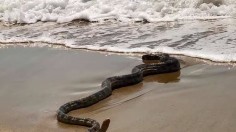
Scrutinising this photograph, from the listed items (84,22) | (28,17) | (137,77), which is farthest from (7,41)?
(137,77)

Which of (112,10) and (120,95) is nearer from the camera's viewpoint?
(120,95)

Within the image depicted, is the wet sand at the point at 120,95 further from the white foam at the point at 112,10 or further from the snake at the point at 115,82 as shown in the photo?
the white foam at the point at 112,10

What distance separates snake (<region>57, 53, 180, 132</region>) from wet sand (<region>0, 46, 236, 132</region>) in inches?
4.2

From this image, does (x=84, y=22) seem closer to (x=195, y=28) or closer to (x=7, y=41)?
(x=7, y=41)

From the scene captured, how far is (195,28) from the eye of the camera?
11.4 meters

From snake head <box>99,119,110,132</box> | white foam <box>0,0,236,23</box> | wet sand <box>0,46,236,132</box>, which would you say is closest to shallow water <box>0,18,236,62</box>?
white foam <box>0,0,236,23</box>

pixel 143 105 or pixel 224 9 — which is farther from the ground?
pixel 224 9

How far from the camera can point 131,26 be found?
13039 millimetres

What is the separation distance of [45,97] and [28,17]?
10267 millimetres

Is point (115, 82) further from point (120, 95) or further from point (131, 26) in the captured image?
point (131, 26)

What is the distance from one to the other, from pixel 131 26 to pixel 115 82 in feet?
18.5

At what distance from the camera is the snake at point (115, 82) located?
6.00m

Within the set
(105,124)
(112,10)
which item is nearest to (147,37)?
(112,10)

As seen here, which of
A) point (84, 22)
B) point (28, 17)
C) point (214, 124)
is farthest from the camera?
point (28, 17)
